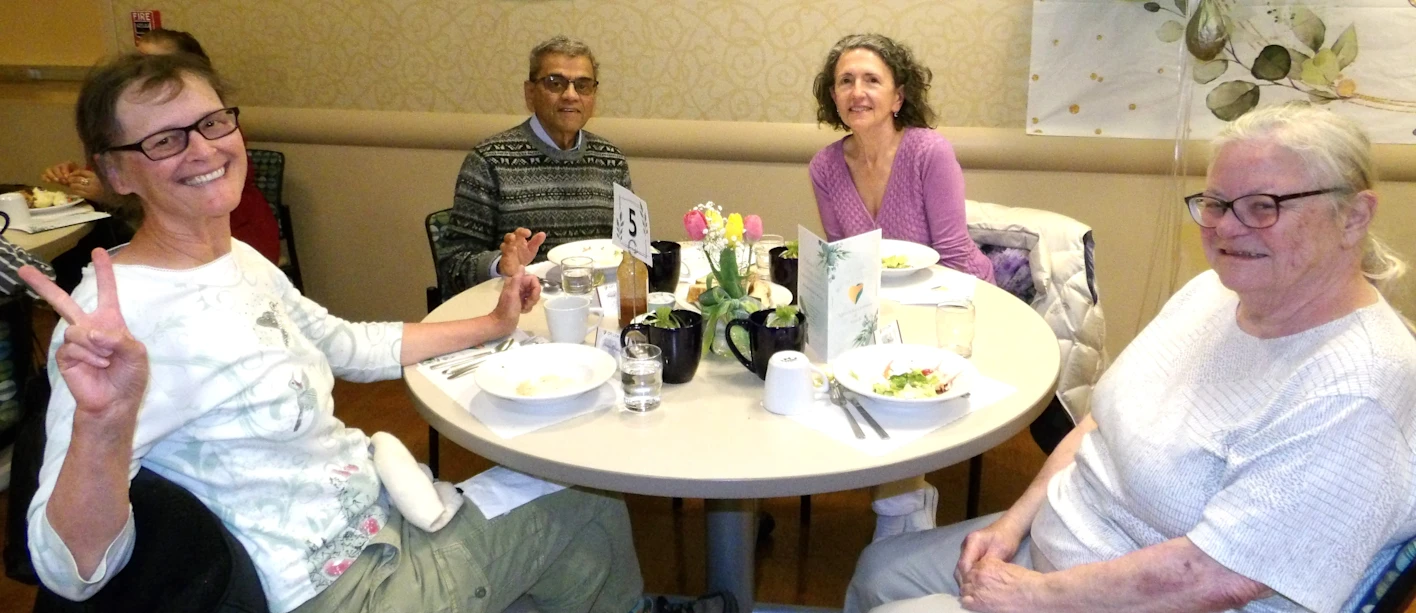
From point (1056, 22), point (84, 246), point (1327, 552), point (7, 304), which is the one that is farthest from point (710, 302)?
point (84, 246)

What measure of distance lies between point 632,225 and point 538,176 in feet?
3.29

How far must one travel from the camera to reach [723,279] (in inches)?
67.1

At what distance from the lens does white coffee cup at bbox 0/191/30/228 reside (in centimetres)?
283

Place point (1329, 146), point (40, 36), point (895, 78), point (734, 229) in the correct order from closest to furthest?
point (1329, 146) → point (734, 229) → point (895, 78) → point (40, 36)

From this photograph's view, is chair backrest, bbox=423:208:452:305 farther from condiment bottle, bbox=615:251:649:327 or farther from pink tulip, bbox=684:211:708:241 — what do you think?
pink tulip, bbox=684:211:708:241

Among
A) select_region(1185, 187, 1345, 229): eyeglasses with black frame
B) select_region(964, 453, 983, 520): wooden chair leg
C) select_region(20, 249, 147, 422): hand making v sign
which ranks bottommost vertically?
select_region(964, 453, 983, 520): wooden chair leg

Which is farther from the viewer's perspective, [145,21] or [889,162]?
[145,21]

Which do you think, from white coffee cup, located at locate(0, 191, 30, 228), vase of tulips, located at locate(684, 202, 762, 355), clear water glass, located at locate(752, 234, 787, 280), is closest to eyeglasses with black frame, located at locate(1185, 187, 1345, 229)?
vase of tulips, located at locate(684, 202, 762, 355)

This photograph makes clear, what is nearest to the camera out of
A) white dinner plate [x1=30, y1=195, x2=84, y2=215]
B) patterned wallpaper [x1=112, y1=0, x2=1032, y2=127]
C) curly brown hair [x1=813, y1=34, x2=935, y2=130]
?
curly brown hair [x1=813, y1=34, x2=935, y2=130]

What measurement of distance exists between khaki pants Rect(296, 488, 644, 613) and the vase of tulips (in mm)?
361

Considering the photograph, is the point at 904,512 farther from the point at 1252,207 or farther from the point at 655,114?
the point at 655,114

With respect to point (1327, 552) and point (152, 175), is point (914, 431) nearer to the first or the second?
point (1327, 552)

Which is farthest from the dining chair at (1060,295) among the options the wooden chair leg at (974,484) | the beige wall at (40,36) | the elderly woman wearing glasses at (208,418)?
the beige wall at (40,36)

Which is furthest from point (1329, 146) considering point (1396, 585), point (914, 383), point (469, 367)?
point (469, 367)
